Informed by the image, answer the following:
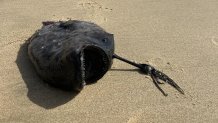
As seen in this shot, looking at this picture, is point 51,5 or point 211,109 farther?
point 51,5

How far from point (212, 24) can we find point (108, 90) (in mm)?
1810

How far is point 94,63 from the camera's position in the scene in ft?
12.9

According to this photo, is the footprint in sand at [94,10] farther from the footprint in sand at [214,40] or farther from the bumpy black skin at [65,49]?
the footprint in sand at [214,40]

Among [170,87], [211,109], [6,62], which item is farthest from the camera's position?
[6,62]

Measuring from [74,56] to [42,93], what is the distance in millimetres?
625

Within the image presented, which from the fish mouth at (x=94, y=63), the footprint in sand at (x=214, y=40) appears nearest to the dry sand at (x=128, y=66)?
the footprint in sand at (x=214, y=40)

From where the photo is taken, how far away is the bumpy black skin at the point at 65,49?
3.65 m

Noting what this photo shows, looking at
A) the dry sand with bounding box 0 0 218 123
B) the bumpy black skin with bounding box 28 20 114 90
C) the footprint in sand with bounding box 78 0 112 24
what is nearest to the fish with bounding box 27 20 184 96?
the bumpy black skin with bounding box 28 20 114 90

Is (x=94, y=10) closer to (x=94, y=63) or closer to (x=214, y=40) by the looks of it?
(x=214, y=40)

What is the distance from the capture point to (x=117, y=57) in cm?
436

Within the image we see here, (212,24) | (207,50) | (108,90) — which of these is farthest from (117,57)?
→ (212,24)

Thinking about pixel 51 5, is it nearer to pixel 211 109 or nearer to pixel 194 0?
pixel 194 0

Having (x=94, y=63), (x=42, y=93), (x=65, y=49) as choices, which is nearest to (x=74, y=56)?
(x=65, y=49)

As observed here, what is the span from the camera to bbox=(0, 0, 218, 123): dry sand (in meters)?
3.79
